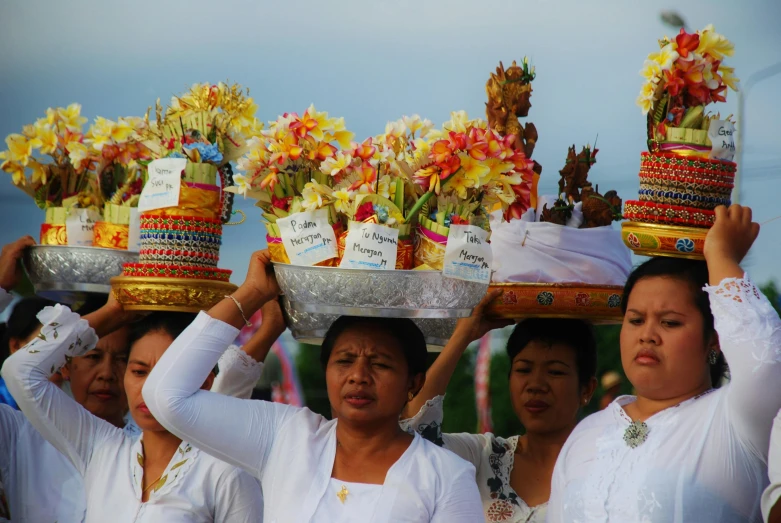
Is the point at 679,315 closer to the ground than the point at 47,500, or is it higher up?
higher up

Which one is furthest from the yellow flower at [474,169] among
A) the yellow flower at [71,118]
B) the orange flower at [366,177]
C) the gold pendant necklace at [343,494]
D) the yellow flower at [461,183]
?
the yellow flower at [71,118]

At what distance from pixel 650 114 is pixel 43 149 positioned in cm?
217

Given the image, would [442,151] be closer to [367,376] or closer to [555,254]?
[367,376]

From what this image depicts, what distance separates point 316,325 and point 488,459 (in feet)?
2.68

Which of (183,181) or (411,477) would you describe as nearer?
(411,477)

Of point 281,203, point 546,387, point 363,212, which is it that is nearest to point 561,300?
point 546,387

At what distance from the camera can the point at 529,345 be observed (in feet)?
11.1

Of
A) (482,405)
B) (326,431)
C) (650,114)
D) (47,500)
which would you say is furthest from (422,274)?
(482,405)

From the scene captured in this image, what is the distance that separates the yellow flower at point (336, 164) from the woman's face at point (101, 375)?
1346 millimetres

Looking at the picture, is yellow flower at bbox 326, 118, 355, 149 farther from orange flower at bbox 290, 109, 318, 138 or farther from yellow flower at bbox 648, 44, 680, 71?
yellow flower at bbox 648, 44, 680, 71

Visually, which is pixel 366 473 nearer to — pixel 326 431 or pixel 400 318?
pixel 326 431

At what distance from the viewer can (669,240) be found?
2564 millimetres

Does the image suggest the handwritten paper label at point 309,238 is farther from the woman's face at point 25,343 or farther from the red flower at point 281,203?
the woman's face at point 25,343

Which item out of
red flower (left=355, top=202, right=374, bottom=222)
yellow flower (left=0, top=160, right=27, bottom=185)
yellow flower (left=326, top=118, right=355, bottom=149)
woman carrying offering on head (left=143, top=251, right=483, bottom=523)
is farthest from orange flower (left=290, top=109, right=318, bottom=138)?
yellow flower (left=0, top=160, right=27, bottom=185)
